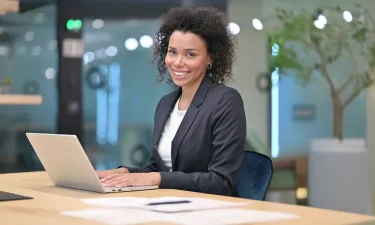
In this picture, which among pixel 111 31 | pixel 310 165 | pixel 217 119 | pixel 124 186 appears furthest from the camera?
pixel 111 31

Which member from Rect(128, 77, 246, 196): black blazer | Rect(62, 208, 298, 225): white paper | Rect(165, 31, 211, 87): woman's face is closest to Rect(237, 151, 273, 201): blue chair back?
Rect(128, 77, 246, 196): black blazer

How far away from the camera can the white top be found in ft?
9.02

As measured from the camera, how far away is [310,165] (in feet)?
18.6

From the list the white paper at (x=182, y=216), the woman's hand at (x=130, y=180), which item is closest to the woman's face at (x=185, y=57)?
the woman's hand at (x=130, y=180)

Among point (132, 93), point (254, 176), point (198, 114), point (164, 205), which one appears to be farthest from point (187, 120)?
point (132, 93)

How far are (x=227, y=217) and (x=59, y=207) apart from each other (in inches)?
19.0

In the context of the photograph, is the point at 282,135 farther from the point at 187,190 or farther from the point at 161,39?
the point at 187,190

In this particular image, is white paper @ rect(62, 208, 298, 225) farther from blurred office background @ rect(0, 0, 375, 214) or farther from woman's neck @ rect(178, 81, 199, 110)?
blurred office background @ rect(0, 0, 375, 214)

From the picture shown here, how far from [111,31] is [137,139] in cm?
94

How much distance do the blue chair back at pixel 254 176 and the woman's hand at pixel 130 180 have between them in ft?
1.24

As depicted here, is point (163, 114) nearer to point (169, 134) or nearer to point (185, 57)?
point (169, 134)

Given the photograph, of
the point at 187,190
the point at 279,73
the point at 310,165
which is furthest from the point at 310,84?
the point at 187,190

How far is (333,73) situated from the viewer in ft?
18.6

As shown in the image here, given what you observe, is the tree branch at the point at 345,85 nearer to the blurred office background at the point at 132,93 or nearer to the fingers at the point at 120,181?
the blurred office background at the point at 132,93
